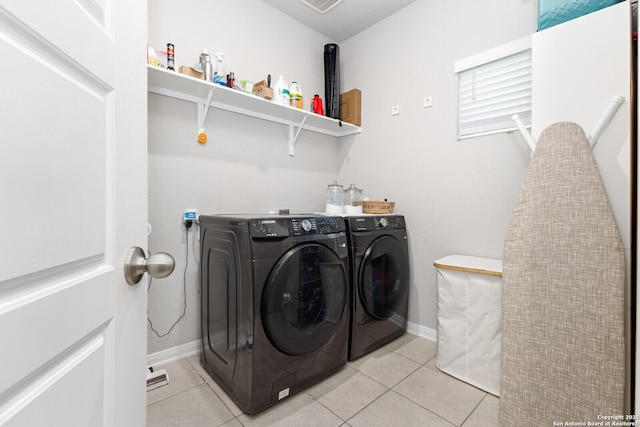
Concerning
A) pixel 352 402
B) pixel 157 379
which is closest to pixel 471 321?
pixel 352 402

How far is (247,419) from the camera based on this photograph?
4.59 ft

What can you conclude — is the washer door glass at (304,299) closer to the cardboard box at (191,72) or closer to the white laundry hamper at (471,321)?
the white laundry hamper at (471,321)

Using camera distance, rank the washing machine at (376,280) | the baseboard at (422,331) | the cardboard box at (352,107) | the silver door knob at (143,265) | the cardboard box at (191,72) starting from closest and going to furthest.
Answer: the silver door knob at (143,265) → the cardboard box at (191,72) → the washing machine at (376,280) → the baseboard at (422,331) → the cardboard box at (352,107)

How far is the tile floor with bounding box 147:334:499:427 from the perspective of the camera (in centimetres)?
140

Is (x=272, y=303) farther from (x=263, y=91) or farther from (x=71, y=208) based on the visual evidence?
(x=263, y=91)

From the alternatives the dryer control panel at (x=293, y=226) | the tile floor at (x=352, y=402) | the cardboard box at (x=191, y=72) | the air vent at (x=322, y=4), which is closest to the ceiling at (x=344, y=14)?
the air vent at (x=322, y=4)

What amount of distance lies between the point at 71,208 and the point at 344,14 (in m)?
2.84

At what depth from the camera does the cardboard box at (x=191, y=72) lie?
1.78 metres

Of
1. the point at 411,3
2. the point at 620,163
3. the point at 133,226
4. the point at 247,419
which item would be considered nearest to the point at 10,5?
the point at 133,226

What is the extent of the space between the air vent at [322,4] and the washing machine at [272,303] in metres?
1.91

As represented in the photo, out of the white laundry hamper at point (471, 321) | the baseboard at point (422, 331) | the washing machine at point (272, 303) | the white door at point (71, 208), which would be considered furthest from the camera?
the baseboard at point (422, 331)

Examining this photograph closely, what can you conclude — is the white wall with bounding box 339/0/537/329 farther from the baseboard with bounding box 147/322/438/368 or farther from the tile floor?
the tile floor

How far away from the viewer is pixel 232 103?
2160 millimetres

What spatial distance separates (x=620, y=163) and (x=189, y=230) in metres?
2.42
